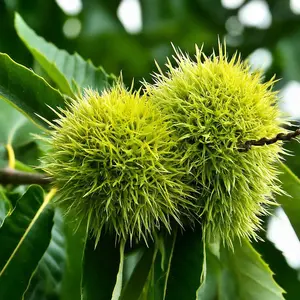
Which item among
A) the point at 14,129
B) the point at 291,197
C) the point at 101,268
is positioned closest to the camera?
the point at 101,268

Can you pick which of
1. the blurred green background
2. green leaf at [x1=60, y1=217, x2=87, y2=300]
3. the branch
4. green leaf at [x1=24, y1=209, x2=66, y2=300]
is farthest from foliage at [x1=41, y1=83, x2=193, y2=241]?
the blurred green background

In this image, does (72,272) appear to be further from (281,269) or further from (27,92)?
(27,92)

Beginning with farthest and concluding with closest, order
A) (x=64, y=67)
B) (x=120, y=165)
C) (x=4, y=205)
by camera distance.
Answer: (x=64, y=67)
(x=4, y=205)
(x=120, y=165)

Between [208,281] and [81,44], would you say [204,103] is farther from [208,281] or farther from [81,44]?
[81,44]

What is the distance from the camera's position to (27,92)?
1.10m

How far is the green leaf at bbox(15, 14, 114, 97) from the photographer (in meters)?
1.31

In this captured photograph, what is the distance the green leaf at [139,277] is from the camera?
1.04 m

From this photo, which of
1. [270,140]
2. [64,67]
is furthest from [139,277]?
[64,67]

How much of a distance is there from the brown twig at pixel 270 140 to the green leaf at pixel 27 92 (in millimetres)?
382

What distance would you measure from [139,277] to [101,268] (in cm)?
8

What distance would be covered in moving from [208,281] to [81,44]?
4.29ft

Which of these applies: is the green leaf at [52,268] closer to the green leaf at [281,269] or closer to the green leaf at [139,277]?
the green leaf at [139,277]

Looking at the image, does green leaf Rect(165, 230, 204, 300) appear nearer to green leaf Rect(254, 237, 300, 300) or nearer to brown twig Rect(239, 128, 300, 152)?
brown twig Rect(239, 128, 300, 152)

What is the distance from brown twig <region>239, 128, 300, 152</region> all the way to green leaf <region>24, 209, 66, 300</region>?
688 mm
